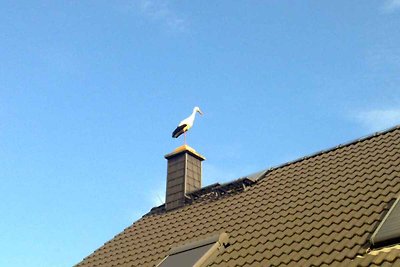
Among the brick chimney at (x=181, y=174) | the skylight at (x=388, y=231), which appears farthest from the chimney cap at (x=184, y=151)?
the skylight at (x=388, y=231)

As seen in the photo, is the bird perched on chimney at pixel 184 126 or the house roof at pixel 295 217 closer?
the house roof at pixel 295 217

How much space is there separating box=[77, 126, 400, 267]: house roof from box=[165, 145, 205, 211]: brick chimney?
0.41 meters

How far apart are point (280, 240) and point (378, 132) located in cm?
472

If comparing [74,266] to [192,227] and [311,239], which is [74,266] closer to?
[192,227]

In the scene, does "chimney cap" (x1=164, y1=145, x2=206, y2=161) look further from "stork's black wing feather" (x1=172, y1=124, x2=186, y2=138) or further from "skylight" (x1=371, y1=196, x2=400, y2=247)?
"skylight" (x1=371, y1=196, x2=400, y2=247)

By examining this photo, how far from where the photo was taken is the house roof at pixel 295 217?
849 cm

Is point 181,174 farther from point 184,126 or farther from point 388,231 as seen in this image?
point 388,231

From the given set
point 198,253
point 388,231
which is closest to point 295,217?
point 198,253

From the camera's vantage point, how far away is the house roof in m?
8.49

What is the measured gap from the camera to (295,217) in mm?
10086

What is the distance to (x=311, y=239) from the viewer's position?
8875mm

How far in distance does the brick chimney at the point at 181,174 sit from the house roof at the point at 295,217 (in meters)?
0.41

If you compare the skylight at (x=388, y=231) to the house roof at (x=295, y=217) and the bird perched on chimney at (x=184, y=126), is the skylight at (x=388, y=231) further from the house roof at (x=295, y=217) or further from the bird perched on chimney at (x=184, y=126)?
the bird perched on chimney at (x=184, y=126)

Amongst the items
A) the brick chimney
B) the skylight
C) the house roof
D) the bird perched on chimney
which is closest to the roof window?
the house roof
